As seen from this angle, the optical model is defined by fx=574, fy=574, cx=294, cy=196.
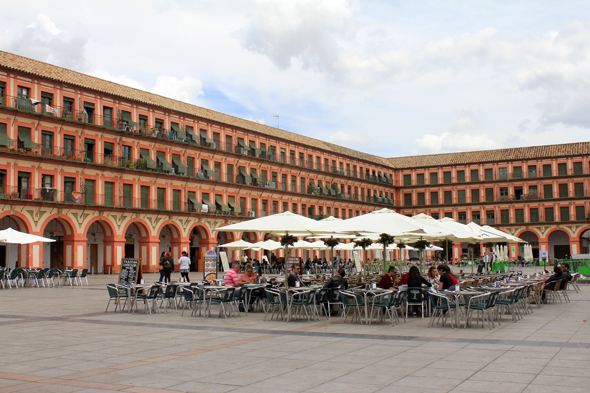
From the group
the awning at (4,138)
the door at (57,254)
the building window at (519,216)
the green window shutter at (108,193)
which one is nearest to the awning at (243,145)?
the green window shutter at (108,193)

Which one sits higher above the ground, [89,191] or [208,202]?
[89,191]

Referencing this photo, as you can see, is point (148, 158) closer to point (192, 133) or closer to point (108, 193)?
point (108, 193)

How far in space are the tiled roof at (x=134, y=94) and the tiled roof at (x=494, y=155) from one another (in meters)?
14.0

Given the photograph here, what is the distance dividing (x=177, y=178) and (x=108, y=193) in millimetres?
6313

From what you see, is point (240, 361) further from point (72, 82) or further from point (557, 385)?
point (72, 82)

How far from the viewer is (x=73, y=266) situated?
3675 cm

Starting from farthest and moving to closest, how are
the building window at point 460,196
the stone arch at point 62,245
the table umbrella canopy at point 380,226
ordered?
the building window at point 460,196
the stone arch at point 62,245
the table umbrella canopy at point 380,226

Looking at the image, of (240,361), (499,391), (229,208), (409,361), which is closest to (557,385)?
(499,391)

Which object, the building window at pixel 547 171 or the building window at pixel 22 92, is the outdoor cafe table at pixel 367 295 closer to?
the building window at pixel 22 92

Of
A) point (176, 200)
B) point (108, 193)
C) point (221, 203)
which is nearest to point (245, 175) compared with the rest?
point (221, 203)

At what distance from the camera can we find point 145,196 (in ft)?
138

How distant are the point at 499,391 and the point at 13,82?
115 ft

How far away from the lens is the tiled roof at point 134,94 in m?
36.0

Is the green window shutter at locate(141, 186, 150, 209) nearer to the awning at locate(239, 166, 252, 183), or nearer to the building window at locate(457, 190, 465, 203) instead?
the awning at locate(239, 166, 252, 183)
